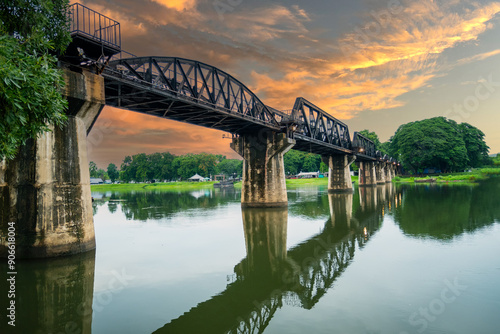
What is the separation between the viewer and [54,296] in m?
12.4

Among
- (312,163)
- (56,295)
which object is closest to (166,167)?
(312,163)

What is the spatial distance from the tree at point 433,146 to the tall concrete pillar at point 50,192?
129 meters

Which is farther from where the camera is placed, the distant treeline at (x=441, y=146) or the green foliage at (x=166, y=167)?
the green foliage at (x=166, y=167)

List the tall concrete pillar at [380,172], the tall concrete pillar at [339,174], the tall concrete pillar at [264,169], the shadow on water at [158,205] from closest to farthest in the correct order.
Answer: the tall concrete pillar at [264,169]
the shadow on water at [158,205]
the tall concrete pillar at [339,174]
the tall concrete pillar at [380,172]

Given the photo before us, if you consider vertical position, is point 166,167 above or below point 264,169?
above

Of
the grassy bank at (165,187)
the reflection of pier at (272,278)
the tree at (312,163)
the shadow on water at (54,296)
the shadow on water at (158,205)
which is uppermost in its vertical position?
the tree at (312,163)

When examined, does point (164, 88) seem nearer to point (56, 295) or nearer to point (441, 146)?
point (56, 295)

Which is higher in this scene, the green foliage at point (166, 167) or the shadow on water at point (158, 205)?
the green foliage at point (166, 167)

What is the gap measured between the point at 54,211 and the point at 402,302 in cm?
1673

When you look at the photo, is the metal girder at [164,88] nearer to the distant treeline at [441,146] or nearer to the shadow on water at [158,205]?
the shadow on water at [158,205]

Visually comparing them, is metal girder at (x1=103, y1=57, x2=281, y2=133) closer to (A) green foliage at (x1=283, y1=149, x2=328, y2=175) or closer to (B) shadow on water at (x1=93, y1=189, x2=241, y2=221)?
(B) shadow on water at (x1=93, y1=189, x2=241, y2=221)

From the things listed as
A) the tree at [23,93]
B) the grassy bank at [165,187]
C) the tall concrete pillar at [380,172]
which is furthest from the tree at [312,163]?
the tree at [23,93]

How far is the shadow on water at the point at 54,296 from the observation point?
32.8 ft

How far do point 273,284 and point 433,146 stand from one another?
128m
